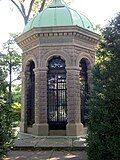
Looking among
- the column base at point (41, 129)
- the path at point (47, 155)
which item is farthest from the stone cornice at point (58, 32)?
the path at point (47, 155)

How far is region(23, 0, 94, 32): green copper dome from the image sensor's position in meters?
15.1

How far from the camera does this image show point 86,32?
15.1m

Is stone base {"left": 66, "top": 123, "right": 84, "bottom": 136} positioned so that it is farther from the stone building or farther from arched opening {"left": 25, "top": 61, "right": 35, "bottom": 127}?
arched opening {"left": 25, "top": 61, "right": 35, "bottom": 127}

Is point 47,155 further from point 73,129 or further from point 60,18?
point 60,18

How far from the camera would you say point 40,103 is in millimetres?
14477

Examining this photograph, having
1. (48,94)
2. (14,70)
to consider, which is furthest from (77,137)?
(14,70)

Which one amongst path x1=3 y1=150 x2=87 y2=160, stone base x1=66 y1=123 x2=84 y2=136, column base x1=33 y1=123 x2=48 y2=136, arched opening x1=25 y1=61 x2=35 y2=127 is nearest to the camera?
path x1=3 y1=150 x2=87 y2=160

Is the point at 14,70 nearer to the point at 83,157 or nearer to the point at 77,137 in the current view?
the point at 77,137

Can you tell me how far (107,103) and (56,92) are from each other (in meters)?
7.81

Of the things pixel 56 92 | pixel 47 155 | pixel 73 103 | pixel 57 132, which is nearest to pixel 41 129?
pixel 57 132

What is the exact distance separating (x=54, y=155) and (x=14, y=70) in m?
22.4

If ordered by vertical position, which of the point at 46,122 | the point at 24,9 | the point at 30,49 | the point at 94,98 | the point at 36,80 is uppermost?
the point at 24,9

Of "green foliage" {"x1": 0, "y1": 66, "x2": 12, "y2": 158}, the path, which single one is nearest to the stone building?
the path

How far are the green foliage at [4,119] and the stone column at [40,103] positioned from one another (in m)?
5.47
